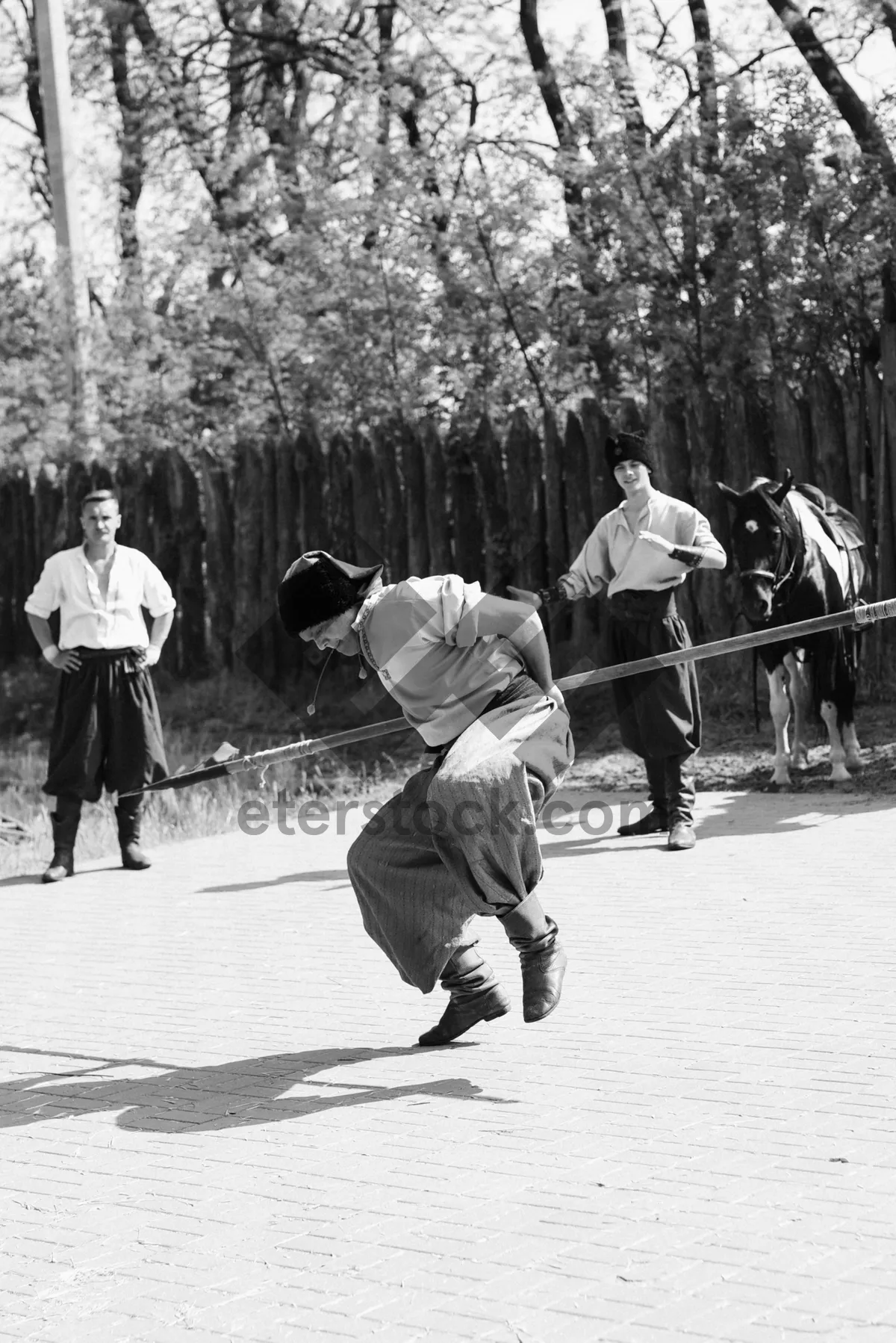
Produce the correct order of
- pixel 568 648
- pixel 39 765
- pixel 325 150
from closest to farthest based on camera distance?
pixel 568 648
pixel 39 765
pixel 325 150

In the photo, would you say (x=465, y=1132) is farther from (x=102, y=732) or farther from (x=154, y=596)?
(x=154, y=596)

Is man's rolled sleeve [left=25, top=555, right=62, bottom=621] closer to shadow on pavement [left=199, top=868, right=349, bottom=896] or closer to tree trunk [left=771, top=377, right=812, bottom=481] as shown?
shadow on pavement [left=199, top=868, right=349, bottom=896]

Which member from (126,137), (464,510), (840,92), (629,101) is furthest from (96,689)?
(126,137)

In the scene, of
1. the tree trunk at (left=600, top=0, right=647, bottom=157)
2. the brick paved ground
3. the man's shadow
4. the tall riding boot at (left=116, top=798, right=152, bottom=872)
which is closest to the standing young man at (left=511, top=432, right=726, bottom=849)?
the brick paved ground

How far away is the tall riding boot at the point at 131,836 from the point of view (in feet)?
32.7

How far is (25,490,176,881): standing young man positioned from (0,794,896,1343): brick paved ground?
180cm

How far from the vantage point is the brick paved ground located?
11.5 ft

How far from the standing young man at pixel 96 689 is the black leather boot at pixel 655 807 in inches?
112

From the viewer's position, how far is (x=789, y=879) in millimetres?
7902

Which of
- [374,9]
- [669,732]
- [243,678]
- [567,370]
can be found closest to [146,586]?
[669,732]

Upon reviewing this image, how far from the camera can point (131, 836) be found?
1002 centimetres

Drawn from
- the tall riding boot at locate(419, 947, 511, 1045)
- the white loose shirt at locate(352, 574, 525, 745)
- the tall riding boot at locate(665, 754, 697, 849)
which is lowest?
the tall riding boot at locate(419, 947, 511, 1045)

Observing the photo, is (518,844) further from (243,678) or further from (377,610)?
(243,678)

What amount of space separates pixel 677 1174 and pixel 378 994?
2433 mm
